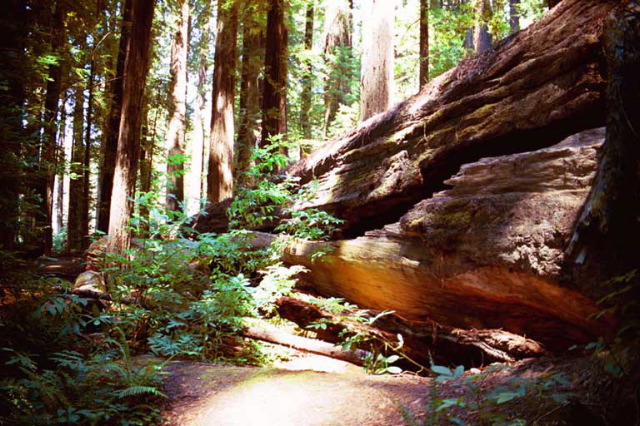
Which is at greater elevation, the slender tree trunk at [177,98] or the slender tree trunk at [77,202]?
the slender tree trunk at [177,98]

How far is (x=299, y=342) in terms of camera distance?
18.0 feet

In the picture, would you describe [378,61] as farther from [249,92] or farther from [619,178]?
[249,92]

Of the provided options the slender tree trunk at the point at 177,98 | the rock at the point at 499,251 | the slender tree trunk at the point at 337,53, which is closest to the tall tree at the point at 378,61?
the rock at the point at 499,251

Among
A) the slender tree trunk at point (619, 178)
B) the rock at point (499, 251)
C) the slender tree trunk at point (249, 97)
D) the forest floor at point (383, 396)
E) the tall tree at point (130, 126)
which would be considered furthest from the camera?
the slender tree trunk at point (249, 97)

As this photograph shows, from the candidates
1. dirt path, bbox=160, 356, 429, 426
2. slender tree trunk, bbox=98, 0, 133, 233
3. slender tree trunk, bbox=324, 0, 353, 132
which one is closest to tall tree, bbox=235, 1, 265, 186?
slender tree trunk, bbox=324, 0, 353, 132

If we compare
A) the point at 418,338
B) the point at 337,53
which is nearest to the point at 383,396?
the point at 418,338

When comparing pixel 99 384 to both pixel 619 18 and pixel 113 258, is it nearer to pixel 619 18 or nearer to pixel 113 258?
pixel 113 258

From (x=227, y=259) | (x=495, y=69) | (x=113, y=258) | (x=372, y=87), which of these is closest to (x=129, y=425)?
(x=113, y=258)

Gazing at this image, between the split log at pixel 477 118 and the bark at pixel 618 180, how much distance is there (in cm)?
93

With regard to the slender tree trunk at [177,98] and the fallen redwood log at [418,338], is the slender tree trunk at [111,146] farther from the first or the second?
the fallen redwood log at [418,338]

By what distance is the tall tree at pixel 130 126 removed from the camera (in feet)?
26.8

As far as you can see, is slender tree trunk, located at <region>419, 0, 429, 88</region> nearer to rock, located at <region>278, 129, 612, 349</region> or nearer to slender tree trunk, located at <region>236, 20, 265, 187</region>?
slender tree trunk, located at <region>236, 20, 265, 187</region>

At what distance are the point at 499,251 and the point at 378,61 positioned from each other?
5931 millimetres

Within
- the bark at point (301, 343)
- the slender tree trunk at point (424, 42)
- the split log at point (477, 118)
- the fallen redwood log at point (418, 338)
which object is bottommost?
the bark at point (301, 343)
